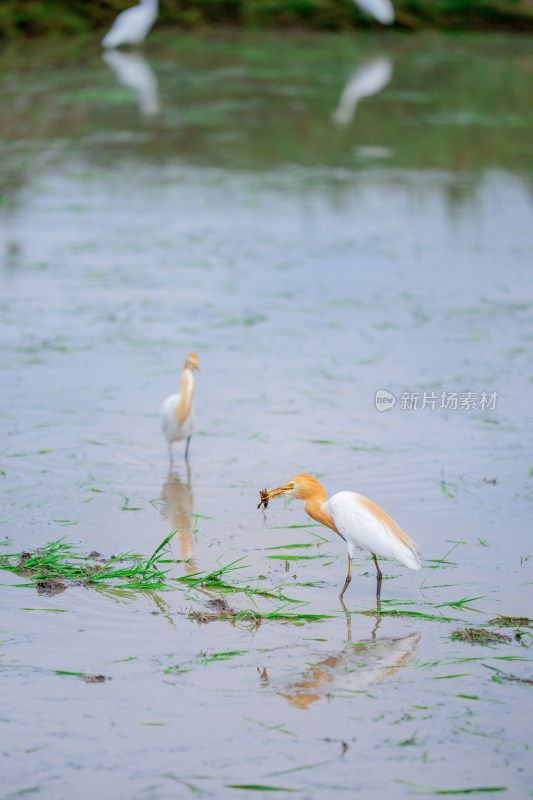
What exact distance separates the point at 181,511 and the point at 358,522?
52.0 inches

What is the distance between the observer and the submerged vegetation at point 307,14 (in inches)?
1034

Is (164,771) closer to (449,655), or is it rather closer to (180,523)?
A: (449,655)

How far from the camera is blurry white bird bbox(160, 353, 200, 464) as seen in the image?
595cm

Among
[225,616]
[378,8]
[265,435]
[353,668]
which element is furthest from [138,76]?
[353,668]

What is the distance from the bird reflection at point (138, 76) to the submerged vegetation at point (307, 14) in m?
2.49

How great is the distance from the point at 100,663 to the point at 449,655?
127 cm

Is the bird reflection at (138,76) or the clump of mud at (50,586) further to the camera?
the bird reflection at (138,76)

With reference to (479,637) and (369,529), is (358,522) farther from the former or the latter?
(479,637)

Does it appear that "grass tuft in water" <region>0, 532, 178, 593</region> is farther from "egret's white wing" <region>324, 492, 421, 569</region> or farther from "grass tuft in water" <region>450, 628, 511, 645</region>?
"grass tuft in water" <region>450, 628, 511, 645</region>

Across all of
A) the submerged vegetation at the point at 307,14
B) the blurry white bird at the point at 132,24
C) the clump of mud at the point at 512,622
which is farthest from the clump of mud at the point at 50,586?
the submerged vegetation at the point at 307,14

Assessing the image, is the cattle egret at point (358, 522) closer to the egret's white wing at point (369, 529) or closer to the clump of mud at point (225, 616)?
the egret's white wing at point (369, 529)

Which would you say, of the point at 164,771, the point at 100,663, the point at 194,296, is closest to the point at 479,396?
the point at 194,296

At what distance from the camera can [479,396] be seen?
7023 mm

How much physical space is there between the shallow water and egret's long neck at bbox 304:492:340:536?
294 mm
